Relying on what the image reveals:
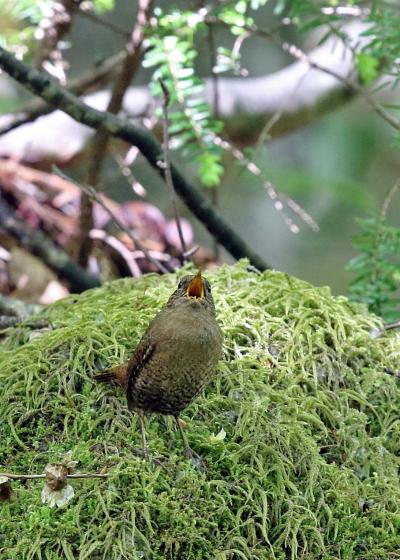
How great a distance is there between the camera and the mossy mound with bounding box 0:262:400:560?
1.86 meters

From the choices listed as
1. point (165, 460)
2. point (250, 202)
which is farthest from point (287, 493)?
point (250, 202)

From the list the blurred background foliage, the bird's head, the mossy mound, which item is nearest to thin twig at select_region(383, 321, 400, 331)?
the mossy mound

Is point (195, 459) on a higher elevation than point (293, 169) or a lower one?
higher

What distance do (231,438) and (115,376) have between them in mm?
388

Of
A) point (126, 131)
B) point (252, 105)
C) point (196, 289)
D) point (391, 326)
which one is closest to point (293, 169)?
point (252, 105)

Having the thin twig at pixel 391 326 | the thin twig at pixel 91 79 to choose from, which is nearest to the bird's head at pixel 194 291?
the thin twig at pixel 391 326

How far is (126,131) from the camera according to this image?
3146 millimetres

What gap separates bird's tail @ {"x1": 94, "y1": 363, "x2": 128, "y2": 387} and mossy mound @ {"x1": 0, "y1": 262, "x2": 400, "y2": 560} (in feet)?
0.10

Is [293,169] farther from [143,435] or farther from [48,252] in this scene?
[143,435]

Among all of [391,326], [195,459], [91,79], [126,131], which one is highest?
[126,131]

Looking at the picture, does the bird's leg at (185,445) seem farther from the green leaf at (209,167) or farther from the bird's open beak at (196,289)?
the green leaf at (209,167)

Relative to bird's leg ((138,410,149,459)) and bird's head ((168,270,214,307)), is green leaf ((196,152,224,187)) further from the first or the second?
bird's leg ((138,410,149,459))

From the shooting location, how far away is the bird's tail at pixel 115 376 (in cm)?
215

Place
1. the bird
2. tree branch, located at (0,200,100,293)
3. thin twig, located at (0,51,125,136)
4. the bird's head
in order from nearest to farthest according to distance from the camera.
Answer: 1. the bird
2. the bird's head
3. tree branch, located at (0,200,100,293)
4. thin twig, located at (0,51,125,136)
